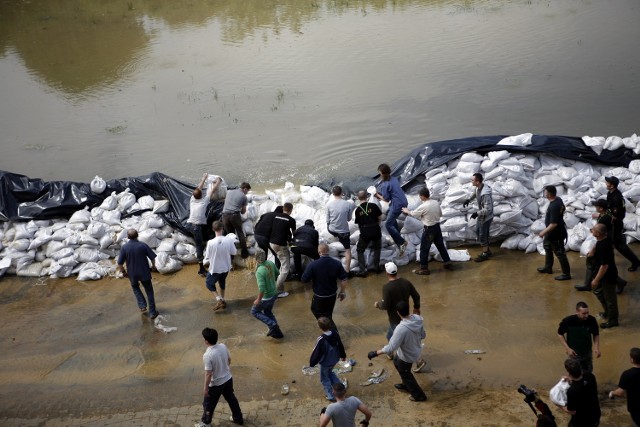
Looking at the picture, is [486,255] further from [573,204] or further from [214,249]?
[214,249]

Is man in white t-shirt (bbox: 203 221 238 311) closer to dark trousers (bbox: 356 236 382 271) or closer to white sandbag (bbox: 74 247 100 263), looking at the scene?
dark trousers (bbox: 356 236 382 271)

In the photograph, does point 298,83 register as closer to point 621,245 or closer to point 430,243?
point 430,243

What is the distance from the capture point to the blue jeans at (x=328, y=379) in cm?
590

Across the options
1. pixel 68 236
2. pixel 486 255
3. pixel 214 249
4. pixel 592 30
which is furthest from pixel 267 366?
pixel 592 30

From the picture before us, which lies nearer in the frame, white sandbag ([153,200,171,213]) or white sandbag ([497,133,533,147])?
white sandbag ([497,133,533,147])

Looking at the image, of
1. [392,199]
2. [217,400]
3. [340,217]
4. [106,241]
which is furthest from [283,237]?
[106,241]

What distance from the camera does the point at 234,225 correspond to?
27.4ft

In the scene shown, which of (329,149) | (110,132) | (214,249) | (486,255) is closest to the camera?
(214,249)

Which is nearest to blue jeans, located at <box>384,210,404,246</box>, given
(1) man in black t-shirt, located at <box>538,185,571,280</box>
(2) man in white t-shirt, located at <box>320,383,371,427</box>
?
(1) man in black t-shirt, located at <box>538,185,571,280</box>

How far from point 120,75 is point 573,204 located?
1087 cm

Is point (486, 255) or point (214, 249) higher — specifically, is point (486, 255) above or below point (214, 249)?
below

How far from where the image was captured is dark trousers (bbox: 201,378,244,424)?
566 centimetres

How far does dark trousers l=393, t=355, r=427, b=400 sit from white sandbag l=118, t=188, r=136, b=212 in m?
4.73

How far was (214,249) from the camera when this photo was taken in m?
7.44
